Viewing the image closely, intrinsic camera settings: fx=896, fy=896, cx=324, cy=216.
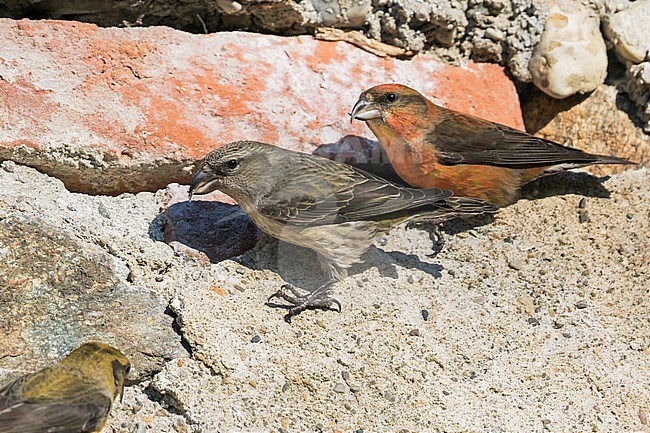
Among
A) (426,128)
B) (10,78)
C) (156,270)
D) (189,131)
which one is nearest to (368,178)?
(426,128)

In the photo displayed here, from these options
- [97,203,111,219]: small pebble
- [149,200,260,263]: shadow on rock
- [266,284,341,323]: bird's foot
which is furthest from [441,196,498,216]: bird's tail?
[97,203,111,219]: small pebble

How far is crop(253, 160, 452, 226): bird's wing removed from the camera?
14.5 ft

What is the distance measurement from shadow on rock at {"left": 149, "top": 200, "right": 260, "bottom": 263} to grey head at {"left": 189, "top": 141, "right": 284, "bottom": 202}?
0.14 meters

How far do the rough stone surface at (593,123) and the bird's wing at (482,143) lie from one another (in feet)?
1.21

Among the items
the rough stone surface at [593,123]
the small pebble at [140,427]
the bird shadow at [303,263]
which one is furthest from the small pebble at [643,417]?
the small pebble at [140,427]

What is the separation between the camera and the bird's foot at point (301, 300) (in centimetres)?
395

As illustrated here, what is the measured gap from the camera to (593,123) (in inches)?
207

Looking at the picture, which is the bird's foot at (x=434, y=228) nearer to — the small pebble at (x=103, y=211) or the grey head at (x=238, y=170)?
the grey head at (x=238, y=170)

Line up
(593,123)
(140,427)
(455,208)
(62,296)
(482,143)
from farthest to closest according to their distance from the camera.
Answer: (593,123) → (482,143) → (455,208) → (62,296) → (140,427)

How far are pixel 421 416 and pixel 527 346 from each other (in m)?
0.66

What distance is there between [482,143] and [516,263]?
862mm

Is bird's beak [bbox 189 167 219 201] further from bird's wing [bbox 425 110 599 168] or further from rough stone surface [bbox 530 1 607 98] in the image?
rough stone surface [bbox 530 1 607 98]

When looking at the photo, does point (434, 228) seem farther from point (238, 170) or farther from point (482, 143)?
point (238, 170)

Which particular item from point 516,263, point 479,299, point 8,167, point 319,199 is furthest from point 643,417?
point 8,167
